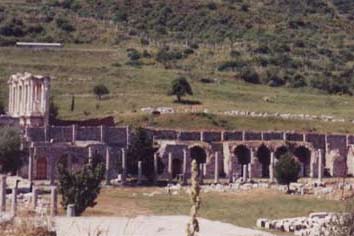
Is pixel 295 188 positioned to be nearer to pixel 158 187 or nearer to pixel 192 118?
pixel 158 187

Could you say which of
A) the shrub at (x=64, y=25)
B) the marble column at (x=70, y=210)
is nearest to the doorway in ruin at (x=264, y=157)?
the marble column at (x=70, y=210)

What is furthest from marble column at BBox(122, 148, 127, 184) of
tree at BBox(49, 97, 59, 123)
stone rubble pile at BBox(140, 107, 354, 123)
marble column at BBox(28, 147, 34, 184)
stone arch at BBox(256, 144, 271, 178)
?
stone rubble pile at BBox(140, 107, 354, 123)

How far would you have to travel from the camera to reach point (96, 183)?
44125 mm

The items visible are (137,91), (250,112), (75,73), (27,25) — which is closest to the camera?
(250,112)

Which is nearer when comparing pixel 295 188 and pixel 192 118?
pixel 295 188

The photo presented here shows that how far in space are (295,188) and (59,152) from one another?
16.4 m

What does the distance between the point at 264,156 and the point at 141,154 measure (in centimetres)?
1157

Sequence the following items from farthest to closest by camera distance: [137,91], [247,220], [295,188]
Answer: [137,91] → [295,188] → [247,220]

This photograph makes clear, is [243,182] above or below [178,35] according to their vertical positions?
below

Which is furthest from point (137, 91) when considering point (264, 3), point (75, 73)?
point (264, 3)

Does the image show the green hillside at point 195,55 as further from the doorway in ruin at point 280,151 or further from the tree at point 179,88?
the doorway in ruin at point 280,151

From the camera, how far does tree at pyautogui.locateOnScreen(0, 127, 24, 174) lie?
2306 inches

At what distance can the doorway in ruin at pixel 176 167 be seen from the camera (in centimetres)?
6968

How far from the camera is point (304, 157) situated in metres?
74.8
